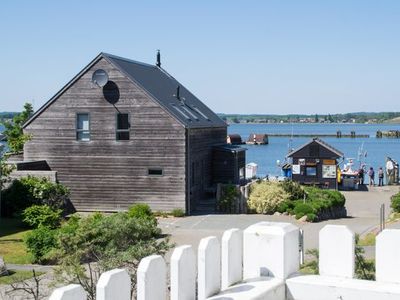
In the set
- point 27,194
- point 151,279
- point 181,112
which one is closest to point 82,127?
point 181,112

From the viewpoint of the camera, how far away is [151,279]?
157 inches

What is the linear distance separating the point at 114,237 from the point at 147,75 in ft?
72.8

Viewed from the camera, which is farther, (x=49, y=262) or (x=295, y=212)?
(x=295, y=212)

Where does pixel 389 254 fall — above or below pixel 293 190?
above

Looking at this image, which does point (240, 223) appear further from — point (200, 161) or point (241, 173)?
point (241, 173)

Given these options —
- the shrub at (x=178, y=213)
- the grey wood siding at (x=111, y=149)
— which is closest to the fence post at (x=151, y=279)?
the shrub at (x=178, y=213)

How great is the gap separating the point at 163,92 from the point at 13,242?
14.0 metres

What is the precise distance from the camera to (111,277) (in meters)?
3.65

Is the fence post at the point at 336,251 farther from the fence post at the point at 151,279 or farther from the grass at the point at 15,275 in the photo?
the grass at the point at 15,275

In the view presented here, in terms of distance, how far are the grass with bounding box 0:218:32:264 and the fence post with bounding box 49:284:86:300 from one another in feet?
53.1

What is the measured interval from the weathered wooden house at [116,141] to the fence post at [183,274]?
25805mm

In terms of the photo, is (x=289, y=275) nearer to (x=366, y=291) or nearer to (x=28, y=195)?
(x=366, y=291)

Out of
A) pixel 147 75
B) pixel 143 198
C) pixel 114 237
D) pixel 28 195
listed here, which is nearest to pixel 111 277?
pixel 114 237

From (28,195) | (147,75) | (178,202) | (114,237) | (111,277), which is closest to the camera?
(111,277)
